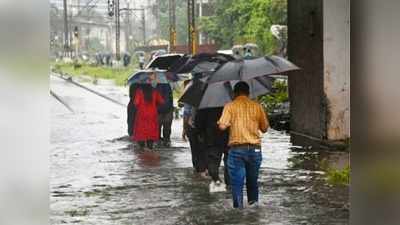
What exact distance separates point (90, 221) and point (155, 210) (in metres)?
0.62

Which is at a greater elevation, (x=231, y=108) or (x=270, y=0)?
(x=270, y=0)

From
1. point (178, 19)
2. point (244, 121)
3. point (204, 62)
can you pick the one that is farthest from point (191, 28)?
point (244, 121)

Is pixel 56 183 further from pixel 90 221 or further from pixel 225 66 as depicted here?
pixel 225 66

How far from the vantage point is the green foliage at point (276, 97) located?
7230mm

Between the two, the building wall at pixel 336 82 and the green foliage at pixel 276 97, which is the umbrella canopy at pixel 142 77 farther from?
the building wall at pixel 336 82

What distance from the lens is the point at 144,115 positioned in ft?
23.9

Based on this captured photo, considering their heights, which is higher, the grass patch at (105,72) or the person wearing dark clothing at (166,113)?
the grass patch at (105,72)

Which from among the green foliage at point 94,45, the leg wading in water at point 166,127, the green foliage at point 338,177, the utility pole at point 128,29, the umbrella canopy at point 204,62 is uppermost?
the utility pole at point 128,29

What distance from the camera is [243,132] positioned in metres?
6.34

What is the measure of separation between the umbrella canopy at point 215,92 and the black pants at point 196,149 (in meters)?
0.31

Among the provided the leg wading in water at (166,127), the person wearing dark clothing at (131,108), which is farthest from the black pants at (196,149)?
the person wearing dark clothing at (131,108)
